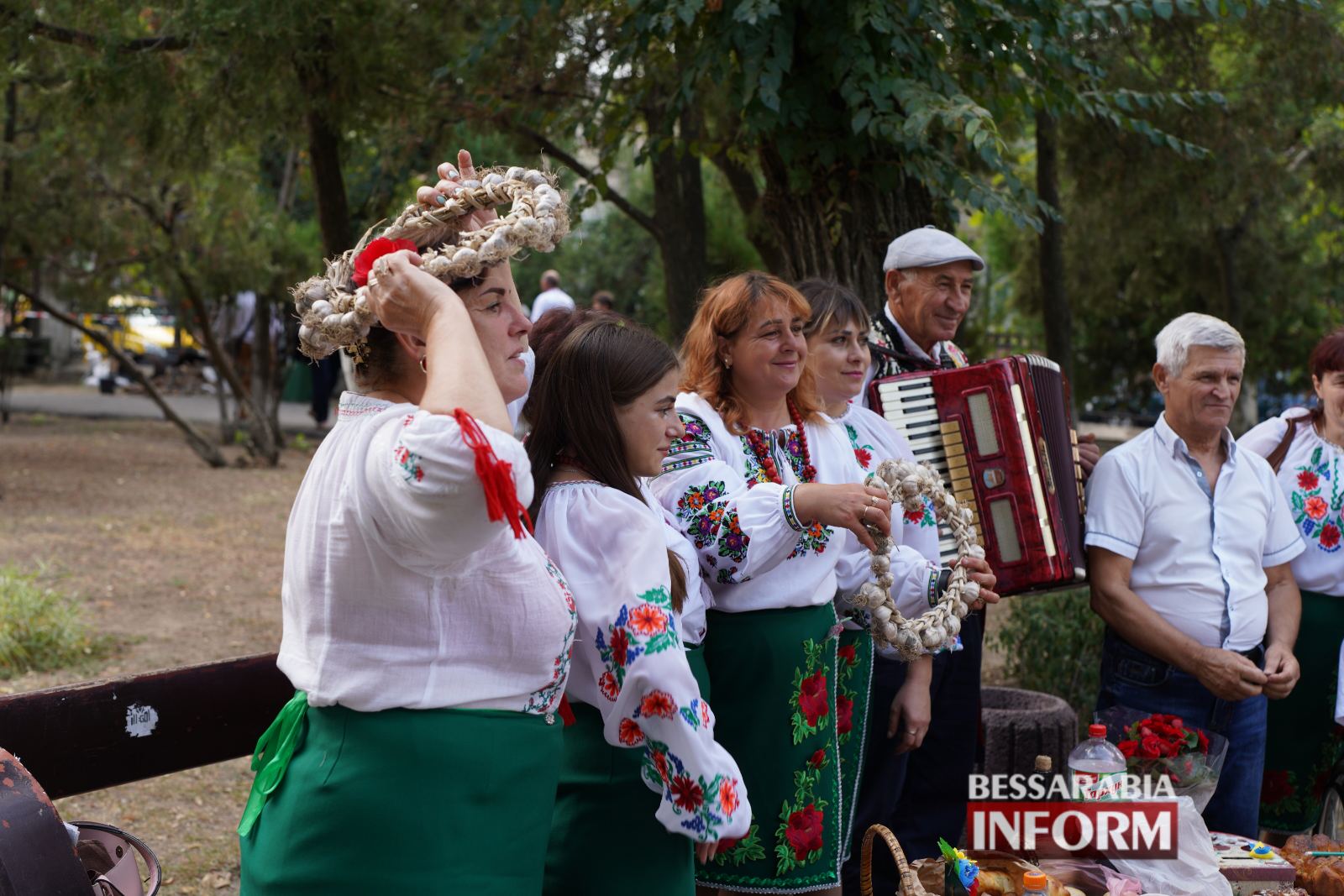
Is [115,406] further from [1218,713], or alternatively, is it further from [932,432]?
[1218,713]

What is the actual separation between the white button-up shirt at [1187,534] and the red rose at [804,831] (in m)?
1.39

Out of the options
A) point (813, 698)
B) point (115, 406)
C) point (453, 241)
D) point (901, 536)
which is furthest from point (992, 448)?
point (115, 406)

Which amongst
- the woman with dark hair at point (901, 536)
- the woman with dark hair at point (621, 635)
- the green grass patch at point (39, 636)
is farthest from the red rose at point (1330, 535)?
the green grass patch at point (39, 636)

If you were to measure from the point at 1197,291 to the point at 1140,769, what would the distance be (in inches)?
455

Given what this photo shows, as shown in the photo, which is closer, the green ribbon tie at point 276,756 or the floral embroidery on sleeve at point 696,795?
the green ribbon tie at point 276,756

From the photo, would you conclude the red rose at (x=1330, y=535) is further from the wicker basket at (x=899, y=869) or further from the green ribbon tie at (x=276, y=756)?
the green ribbon tie at (x=276, y=756)

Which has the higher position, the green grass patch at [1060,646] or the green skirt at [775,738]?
the green skirt at [775,738]

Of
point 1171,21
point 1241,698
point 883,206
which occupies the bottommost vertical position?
point 1241,698

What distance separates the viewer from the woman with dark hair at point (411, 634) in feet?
6.52

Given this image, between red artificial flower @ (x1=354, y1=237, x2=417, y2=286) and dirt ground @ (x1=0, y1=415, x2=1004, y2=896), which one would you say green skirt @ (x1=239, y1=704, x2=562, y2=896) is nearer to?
red artificial flower @ (x1=354, y1=237, x2=417, y2=286)

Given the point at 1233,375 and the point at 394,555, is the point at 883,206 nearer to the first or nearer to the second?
the point at 1233,375

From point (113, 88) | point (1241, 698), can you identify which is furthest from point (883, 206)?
point (113, 88)

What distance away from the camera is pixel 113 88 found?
23.0 ft

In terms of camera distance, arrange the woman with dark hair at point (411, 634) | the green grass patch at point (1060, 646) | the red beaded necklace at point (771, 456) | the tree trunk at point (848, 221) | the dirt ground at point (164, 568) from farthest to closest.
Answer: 1. the green grass patch at point (1060, 646)
2. the tree trunk at point (848, 221)
3. the dirt ground at point (164, 568)
4. the red beaded necklace at point (771, 456)
5. the woman with dark hair at point (411, 634)
